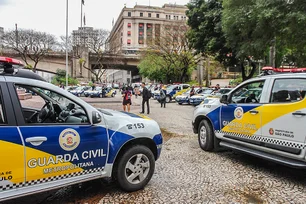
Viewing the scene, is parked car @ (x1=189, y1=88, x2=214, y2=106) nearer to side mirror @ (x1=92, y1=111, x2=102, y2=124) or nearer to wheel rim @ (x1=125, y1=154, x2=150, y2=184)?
wheel rim @ (x1=125, y1=154, x2=150, y2=184)

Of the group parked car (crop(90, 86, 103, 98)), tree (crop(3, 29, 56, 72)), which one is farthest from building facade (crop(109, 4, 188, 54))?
parked car (crop(90, 86, 103, 98))

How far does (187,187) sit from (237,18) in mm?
11241

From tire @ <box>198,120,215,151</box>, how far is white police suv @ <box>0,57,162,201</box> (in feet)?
7.24

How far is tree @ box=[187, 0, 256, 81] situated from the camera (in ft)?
60.9

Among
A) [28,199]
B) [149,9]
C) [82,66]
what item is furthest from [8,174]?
[149,9]

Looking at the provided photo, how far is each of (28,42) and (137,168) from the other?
4670 cm

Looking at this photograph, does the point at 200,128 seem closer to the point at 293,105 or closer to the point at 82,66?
the point at 293,105

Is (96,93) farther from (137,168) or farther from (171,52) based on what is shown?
(137,168)

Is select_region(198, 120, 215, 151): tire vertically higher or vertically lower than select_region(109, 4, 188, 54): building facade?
lower

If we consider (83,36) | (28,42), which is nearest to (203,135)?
(28,42)

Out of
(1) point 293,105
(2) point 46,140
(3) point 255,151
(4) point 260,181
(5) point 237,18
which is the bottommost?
(4) point 260,181

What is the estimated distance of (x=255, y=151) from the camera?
476 cm

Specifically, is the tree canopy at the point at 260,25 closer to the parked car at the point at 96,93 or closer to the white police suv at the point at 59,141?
the white police suv at the point at 59,141

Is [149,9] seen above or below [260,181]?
above
